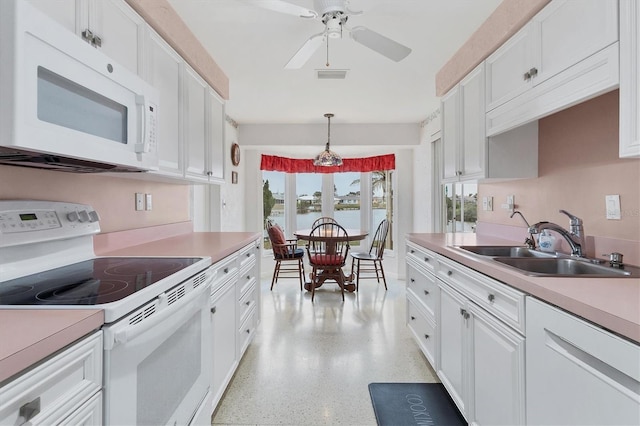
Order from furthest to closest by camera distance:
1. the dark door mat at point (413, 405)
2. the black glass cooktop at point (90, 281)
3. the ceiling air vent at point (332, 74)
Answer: the ceiling air vent at point (332, 74) → the dark door mat at point (413, 405) → the black glass cooktop at point (90, 281)

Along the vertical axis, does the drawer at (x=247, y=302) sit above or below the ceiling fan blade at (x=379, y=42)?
below

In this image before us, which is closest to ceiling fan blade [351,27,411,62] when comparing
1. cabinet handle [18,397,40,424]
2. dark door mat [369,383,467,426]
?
cabinet handle [18,397,40,424]

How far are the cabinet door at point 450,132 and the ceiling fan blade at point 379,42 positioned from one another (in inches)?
30.1

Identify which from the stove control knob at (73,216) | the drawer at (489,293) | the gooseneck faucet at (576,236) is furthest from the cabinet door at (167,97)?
the gooseneck faucet at (576,236)

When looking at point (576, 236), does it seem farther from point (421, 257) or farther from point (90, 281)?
point (90, 281)

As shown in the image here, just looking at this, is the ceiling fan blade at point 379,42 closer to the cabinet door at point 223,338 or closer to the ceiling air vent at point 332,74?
the ceiling air vent at point 332,74

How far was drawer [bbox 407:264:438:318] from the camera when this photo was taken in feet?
6.56

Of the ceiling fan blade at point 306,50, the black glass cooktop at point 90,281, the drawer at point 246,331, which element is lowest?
the drawer at point 246,331

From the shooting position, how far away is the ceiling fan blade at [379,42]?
163cm

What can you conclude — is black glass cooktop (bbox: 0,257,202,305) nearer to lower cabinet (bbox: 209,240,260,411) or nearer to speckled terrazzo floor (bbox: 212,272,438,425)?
lower cabinet (bbox: 209,240,260,411)

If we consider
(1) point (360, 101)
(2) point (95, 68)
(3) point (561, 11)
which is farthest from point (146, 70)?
(1) point (360, 101)

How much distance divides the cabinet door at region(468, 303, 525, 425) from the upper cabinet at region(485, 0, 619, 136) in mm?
988

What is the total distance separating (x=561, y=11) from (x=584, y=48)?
266 mm

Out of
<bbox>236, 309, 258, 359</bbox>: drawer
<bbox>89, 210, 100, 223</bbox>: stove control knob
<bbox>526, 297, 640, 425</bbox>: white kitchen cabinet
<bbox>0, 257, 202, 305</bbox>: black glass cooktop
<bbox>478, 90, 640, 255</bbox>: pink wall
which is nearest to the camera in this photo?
<bbox>526, 297, 640, 425</bbox>: white kitchen cabinet
